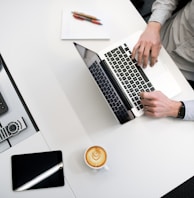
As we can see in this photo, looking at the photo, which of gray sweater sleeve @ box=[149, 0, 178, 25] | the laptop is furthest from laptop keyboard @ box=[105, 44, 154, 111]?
gray sweater sleeve @ box=[149, 0, 178, 25]

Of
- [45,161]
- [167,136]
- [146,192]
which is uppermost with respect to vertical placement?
[45,161]

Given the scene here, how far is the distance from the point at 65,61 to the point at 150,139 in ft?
1.37

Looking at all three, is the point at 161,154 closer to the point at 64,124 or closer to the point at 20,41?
the point at 64,124

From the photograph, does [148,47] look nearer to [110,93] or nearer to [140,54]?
[140,54]

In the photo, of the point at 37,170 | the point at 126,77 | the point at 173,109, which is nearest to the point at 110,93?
the point at 126,77

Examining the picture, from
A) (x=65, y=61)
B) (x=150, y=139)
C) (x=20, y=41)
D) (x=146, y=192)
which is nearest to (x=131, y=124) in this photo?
(x=150, y=139)

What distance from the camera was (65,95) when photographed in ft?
3.03

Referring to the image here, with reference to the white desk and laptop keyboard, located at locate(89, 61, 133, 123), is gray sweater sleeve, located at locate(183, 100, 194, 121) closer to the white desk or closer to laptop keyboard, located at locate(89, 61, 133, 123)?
the white desk

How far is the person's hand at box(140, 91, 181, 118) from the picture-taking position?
0.87m

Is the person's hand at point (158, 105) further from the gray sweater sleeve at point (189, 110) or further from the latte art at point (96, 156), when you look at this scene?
the latte art at point (96, 156)

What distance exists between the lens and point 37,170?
2.80ft

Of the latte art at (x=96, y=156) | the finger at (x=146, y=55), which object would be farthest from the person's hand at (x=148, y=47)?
the latte art at (x=96, y=156)

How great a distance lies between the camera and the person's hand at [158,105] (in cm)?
87

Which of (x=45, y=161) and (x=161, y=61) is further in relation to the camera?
(x=161, y=61)
